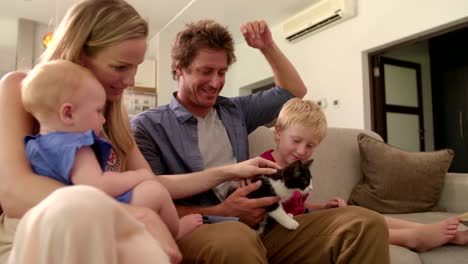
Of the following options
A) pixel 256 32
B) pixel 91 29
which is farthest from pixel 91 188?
pixel 256 32

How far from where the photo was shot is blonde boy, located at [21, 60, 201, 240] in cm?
74

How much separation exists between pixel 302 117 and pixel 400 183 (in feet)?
2.81

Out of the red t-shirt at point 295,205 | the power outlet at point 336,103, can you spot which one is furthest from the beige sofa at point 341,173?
the power outlet at point 336,103

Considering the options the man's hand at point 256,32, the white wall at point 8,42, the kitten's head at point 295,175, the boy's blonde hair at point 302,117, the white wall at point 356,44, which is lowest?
the kitten's head at point 295,175

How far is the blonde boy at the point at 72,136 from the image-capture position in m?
0.74

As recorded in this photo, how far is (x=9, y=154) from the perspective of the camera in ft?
2.49

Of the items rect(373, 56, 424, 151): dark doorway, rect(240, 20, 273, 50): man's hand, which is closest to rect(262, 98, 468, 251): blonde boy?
rect(240, 20, 273, 50): man's hand

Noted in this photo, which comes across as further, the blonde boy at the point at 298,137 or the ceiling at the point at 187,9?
the ceiling at the point at 187,9

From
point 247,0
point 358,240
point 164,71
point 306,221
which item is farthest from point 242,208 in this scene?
point 164,71

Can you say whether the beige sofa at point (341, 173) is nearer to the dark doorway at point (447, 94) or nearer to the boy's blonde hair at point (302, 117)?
the boy's blonde hair at point (302, 117)

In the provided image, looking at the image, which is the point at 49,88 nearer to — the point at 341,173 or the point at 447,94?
the point at 341,173

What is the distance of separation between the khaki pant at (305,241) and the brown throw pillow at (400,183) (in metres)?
0.84

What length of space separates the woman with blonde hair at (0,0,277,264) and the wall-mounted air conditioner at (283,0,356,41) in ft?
11.6

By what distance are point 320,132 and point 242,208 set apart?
1.48 ft
